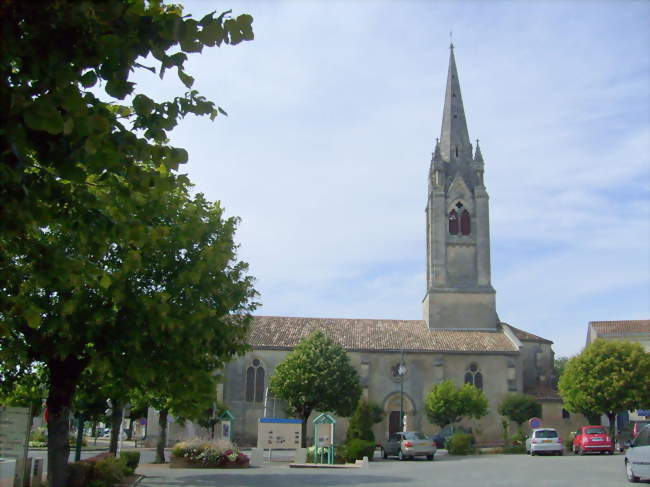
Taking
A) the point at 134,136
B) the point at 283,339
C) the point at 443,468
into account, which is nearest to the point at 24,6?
the point at 134,136

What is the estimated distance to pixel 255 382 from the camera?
50094 mm

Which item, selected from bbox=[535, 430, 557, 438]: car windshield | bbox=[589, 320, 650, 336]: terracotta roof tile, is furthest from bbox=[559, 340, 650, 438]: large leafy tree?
bbox=[589, 320, 650, 336]: terracotta roof tile

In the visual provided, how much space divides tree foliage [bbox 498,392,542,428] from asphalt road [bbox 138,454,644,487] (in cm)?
1866

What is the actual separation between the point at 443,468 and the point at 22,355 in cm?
1840

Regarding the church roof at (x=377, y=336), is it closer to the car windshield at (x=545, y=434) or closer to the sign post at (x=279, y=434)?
the car windshield at (x=545, y=434)

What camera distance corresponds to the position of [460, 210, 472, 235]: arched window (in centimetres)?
5359

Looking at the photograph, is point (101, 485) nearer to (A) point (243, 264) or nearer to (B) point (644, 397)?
(A) point (243, 264)

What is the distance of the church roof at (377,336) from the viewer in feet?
165

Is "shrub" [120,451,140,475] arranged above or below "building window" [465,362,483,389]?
below

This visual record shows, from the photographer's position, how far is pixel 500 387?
163 ft

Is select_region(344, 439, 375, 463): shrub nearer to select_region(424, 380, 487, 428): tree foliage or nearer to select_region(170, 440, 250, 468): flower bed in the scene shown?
select_region(170, 440, 250, 468): flower bed

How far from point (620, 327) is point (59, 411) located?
205 ft

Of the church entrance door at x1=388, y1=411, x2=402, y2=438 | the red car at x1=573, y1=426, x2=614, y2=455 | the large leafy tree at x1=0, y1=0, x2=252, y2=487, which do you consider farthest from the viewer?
the church entrance door at x1=388, y1=411, x2=402, y2=438

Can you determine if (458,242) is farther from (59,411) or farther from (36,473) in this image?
(59,411)
